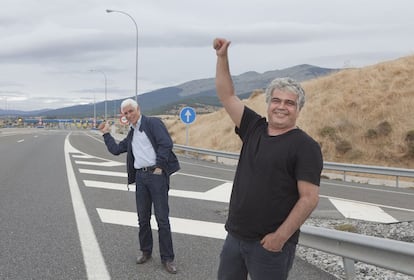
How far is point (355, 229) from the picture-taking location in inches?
274

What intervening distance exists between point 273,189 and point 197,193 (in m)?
7.62

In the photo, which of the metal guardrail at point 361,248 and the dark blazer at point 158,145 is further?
the dark blazer at point 158,145

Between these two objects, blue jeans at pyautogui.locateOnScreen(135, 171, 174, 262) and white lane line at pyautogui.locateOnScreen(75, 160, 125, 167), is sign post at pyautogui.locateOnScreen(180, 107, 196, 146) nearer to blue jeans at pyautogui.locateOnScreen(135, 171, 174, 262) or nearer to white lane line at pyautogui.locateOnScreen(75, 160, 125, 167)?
white lane line at pyautogui.locateOnScreen(75, 160, 125, 167)

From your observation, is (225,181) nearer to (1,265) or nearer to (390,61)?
(1,265)

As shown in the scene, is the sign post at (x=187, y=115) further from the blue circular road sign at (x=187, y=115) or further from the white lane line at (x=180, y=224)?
the white lane line at (x=180, y=224)

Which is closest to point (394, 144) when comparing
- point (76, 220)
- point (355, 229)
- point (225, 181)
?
point (225, 181)

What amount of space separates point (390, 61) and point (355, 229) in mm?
31233

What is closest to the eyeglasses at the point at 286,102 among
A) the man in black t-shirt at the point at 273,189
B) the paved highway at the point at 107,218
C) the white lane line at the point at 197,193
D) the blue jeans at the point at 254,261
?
the man in black t-shirt at the point at 273,189

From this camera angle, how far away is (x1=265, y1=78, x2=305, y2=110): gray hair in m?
2.76

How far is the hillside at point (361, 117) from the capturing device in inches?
875

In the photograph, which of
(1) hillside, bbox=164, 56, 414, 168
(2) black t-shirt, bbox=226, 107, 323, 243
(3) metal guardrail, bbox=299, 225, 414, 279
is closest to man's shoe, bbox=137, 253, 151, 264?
(3) metal guardrail, bbox=299, 225, 414, 279

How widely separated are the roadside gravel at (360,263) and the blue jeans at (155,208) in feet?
5.87

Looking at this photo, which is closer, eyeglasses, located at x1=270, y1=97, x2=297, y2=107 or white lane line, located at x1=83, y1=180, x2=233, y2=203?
eyeglasses, located at x1=270, y1=97, x2=297, y2=107

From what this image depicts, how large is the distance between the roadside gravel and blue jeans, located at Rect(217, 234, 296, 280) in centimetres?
225
